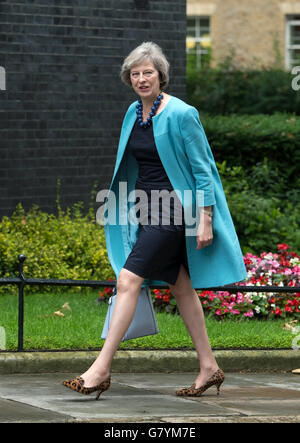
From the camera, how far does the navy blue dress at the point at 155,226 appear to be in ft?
19.6

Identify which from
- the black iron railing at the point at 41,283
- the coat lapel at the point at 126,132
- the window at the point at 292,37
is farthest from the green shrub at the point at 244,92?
the coat lapel at the point at 126,132

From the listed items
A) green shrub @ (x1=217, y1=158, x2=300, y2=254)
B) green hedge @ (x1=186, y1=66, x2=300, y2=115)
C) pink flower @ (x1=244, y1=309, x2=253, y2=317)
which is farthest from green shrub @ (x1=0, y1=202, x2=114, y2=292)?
green hedge @ (x1=186, y1=66, x2=300, y2=115)

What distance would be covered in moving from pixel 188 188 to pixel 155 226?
0.30 meters

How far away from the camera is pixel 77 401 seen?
594 centimetres

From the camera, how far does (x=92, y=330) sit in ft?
26.4

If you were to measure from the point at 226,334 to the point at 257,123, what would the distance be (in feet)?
23.3

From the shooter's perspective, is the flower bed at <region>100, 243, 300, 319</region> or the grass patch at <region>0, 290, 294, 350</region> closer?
the grass patch at <region>0, 290, 294, 350</region>

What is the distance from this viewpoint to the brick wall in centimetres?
1143

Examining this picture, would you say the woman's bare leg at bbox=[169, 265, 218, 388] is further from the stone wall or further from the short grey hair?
the stone wall

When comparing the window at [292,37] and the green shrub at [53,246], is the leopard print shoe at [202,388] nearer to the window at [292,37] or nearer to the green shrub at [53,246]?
the green shrub at [53,246]

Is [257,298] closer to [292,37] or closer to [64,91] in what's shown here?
[64,91]

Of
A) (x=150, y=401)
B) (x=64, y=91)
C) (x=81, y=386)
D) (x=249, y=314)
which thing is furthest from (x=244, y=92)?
(x=81, y=386)

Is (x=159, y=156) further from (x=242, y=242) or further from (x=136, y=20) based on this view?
(x=136, y=20)

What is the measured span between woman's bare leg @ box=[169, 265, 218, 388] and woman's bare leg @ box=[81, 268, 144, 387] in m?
0.37
